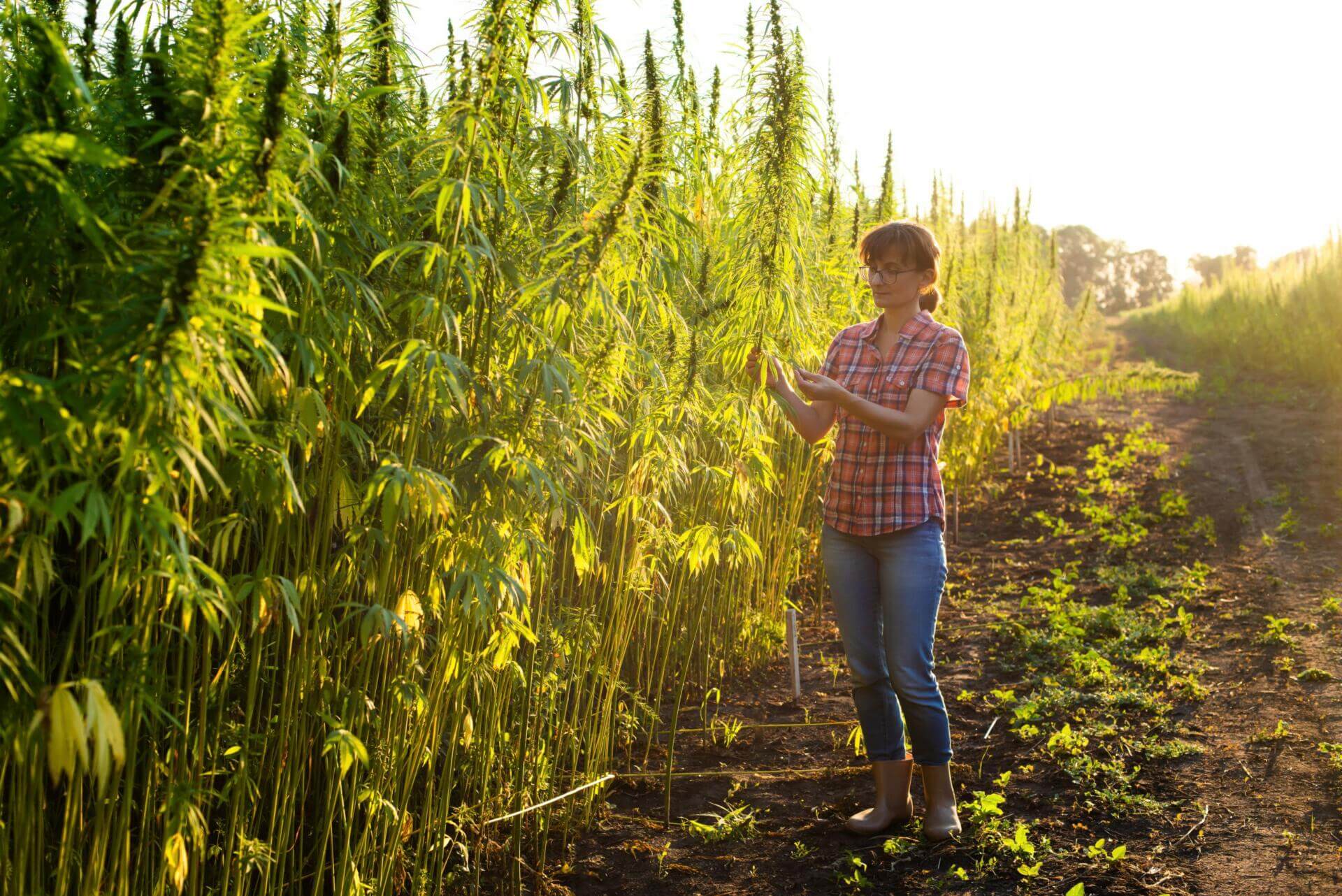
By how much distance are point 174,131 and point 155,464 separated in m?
0.52

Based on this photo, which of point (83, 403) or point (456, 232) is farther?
point (456, 232)

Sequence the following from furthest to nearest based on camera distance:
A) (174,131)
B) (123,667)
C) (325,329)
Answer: (325,329)
(123,667)
(174,131)

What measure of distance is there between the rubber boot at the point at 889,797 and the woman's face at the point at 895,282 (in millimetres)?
1399

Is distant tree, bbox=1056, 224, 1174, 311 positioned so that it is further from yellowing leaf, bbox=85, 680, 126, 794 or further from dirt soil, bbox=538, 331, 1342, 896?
yellowing leaf, bbox=85, 680, 126, 794

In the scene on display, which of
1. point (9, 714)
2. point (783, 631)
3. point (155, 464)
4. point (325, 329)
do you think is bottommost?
point (783, 631)

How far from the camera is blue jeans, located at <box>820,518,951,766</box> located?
2875 mm

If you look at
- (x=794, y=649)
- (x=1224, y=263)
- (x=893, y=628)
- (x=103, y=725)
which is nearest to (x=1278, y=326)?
(x=1224, y=263)

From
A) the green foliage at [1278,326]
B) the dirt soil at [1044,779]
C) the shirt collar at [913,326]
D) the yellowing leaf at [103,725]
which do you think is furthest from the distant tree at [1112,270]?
the yellowing leaf at [103,725]

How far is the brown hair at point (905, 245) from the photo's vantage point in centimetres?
291

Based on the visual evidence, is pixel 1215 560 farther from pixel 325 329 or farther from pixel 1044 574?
pixel 325 329

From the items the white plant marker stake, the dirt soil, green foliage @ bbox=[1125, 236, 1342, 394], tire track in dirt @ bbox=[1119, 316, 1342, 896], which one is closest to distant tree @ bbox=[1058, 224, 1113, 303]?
green foliage @ bbox=[1125, 236, 1342, 394]

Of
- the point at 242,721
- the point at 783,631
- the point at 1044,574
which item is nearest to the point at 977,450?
the point at 1044,574

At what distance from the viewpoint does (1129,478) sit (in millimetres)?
8516

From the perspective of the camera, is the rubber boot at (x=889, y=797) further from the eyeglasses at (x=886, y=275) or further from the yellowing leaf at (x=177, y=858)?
the yellowing leaf at (x=177, y=858)
